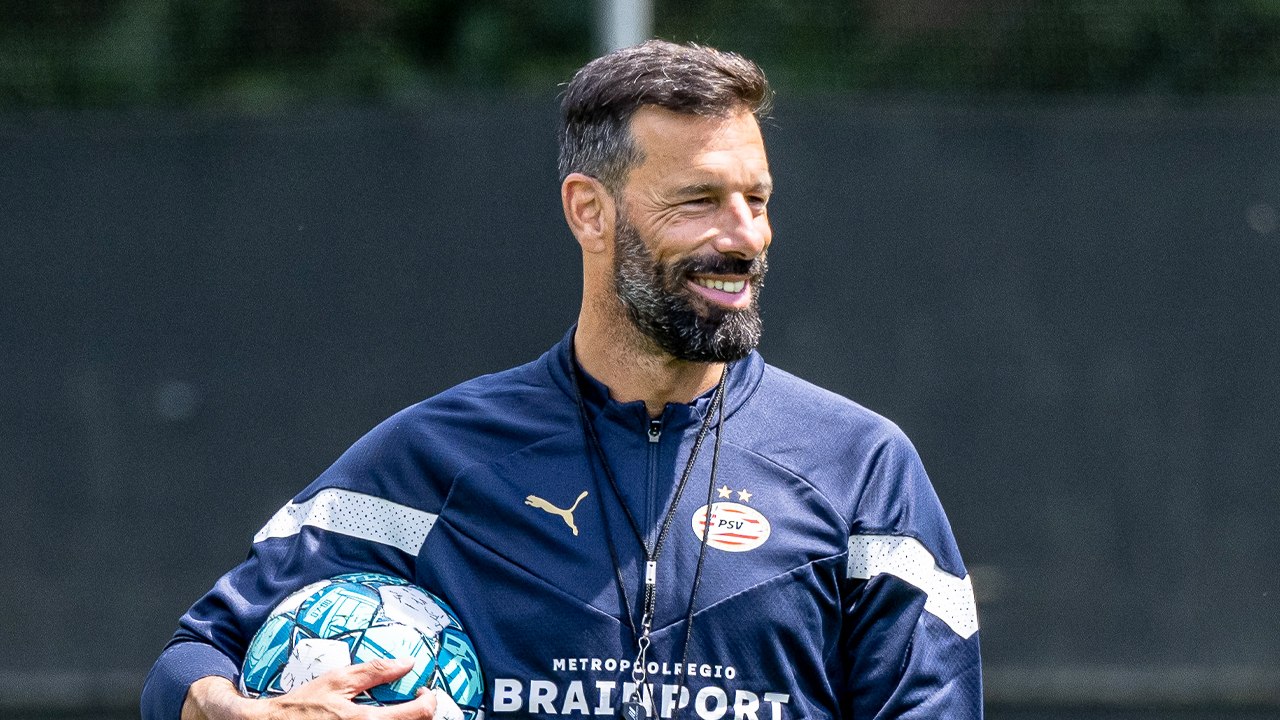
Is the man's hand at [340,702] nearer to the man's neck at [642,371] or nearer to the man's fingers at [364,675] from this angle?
the man's fingers at [364,675]

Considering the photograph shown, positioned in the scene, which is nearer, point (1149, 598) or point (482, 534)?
point (482, 534)

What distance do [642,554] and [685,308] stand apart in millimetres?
373

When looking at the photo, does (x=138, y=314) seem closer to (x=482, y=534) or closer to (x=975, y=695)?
(x=482, y=534)

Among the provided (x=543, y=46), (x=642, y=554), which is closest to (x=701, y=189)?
(x=642, y=554)

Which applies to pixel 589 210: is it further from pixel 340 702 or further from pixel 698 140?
pixel 340 702

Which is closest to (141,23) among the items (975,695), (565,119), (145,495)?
(145,495)

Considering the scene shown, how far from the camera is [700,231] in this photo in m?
2.56

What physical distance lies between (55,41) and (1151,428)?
3995 millimetres

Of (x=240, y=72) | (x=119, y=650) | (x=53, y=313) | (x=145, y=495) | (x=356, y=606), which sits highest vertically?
(x=240, y=72)

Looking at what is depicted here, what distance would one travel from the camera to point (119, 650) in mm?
5867

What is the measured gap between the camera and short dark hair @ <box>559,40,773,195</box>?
2.58 meters

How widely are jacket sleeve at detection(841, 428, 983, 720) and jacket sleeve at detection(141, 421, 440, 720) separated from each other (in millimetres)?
667

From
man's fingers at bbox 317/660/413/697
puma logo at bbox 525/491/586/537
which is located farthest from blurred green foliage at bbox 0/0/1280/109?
man's fingers at bbox 317/660/413/697

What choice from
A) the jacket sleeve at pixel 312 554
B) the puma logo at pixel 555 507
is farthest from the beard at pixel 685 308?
the jacket sleeve at pixel 312 554
